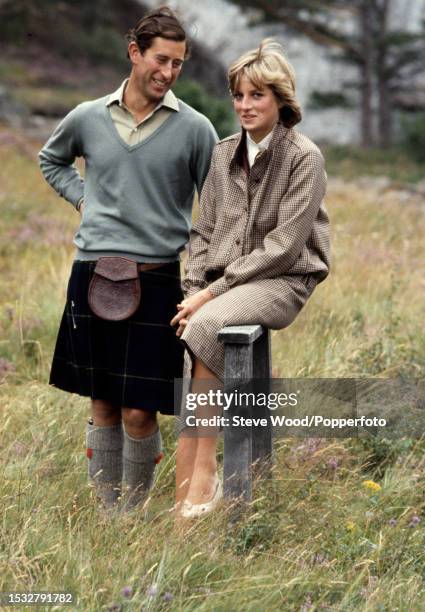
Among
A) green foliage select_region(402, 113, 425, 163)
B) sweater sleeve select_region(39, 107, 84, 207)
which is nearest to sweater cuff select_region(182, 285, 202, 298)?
sweater sleeve select_region(39, 107, 84, 207)

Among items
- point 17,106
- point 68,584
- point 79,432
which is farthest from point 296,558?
point 17,106

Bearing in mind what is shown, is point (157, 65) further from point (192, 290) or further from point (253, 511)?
point (253, 511)

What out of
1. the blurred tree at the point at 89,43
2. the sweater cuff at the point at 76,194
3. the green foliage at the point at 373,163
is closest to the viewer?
the sweater cuff at the point at 76,194

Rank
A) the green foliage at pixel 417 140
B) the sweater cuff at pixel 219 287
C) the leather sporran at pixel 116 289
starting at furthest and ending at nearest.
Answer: the green foliage at pixel 417 140
the leather sporran at pixel 116 289
the sweater cuff at pixel 219 287

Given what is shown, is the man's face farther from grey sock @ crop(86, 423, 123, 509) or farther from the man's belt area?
grey sock @ crop(86, 423, 123, 509)

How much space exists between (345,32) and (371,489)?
22620 mm

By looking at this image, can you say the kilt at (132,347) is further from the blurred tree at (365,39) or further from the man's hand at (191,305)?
the blurred tree at (365,39)

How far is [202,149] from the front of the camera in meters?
4.14

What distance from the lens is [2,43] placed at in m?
25.4

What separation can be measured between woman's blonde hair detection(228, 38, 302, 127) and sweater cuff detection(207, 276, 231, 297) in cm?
68

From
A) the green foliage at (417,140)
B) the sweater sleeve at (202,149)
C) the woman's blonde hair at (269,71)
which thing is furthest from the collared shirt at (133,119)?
the green foliage at (417,140)

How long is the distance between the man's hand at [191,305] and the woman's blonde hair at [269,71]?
29.4 inches

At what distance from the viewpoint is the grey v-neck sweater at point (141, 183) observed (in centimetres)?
409

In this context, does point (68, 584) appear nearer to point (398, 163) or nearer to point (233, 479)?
point (233, 479)
